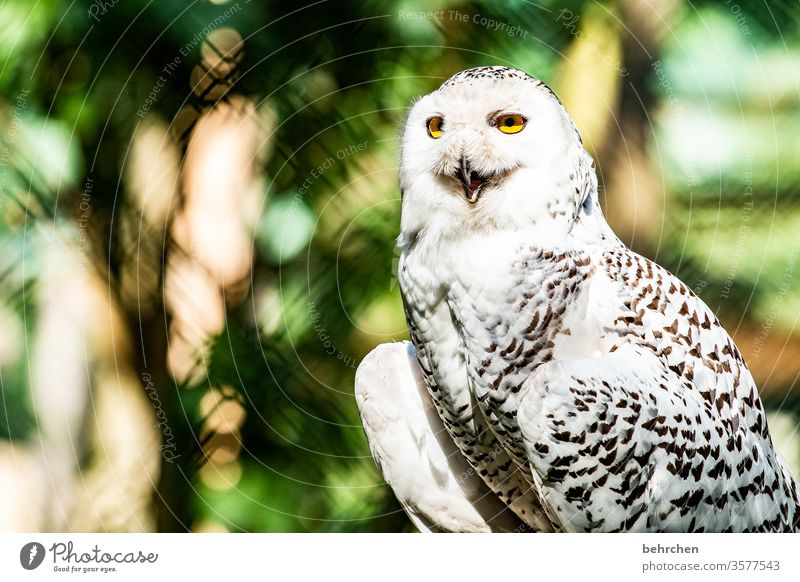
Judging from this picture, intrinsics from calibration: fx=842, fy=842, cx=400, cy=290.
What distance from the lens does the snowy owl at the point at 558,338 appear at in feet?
2.81

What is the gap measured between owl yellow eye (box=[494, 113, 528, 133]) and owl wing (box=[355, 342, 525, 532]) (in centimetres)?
33

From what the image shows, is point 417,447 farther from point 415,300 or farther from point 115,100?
point 115,100

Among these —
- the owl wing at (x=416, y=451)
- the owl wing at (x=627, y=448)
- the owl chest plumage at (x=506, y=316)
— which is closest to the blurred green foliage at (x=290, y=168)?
the owl wing at (x=416, y=451)

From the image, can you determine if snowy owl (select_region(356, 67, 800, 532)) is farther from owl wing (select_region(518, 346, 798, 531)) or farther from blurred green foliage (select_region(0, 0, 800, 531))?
blurred green foliage (select_region(0, 0, 800, 531))

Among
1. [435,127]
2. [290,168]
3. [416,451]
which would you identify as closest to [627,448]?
[416,451]

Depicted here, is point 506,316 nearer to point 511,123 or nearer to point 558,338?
point 558,338

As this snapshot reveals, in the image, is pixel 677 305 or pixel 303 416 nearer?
pixel 677 305

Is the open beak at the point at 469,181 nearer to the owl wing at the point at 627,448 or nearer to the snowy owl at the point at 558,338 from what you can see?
the snowy owl at the point at 558,338

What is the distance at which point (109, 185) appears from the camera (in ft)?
4.40

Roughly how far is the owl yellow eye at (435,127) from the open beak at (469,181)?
0.05 meters

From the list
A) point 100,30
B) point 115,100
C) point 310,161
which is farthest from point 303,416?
point 100,30
